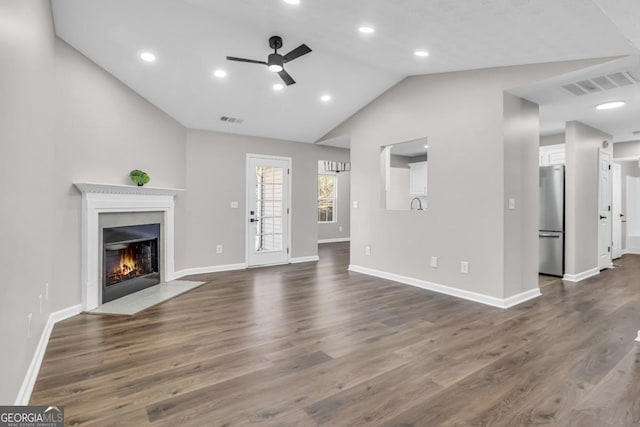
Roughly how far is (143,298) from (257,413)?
289cm

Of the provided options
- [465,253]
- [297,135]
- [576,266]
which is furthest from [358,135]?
[576,266]

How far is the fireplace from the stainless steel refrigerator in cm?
605

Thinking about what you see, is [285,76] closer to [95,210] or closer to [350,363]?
[95,210]

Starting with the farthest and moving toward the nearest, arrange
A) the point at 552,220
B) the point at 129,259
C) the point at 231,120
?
1. the point at 231,120
2. the point at 552,220
3. the point at 129,259

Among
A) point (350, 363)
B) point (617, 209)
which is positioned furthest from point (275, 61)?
point (617, 209)

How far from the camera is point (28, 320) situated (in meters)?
2.19

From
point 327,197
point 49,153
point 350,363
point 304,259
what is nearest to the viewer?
point 350,363

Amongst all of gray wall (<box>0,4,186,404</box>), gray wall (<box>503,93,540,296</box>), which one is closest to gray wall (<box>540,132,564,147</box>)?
gray wall (<box>503,93,540,296</box>)

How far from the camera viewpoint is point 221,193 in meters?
5.95

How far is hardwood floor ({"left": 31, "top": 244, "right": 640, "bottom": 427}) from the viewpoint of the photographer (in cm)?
191

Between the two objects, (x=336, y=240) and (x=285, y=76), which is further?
(x=336, y=240)

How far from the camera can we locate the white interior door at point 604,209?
5.70 meters

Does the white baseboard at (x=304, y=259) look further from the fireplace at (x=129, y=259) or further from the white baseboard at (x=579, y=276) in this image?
the white baseboard at (x=579, y=276)
